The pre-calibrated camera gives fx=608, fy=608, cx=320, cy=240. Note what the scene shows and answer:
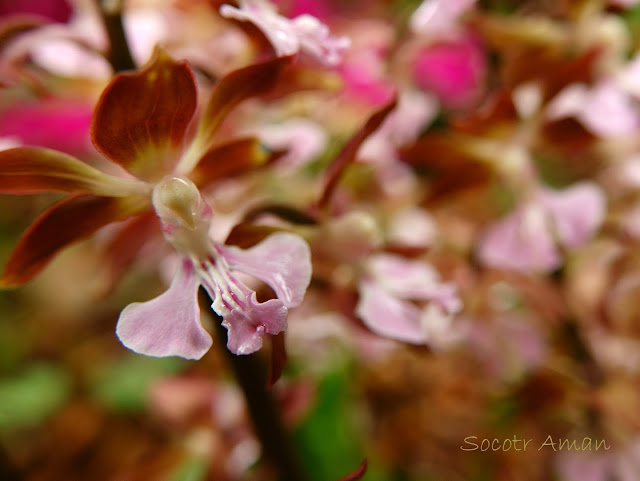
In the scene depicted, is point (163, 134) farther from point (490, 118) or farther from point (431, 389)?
point (431, 389)

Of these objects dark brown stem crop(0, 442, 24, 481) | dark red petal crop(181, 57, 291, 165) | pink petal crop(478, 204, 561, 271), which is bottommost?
dark brown stem crop(0, 442, 24, 481)

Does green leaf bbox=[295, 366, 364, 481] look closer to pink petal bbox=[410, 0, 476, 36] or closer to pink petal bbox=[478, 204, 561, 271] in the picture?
pink petal bbox=[478, 204, 561, 271]

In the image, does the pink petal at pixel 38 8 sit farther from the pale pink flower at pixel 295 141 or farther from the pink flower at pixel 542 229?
the pink flower at pixel 542 229

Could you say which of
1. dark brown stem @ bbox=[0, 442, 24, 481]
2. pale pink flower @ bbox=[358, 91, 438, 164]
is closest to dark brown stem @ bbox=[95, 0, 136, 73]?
pale pink flower @ bbox=[358, 91, 438, 164]

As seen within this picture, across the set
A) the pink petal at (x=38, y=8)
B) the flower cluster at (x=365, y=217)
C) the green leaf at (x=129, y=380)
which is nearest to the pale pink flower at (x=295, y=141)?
the flower cluster at (x=365, y=217)

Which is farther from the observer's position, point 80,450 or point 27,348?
point 27,348

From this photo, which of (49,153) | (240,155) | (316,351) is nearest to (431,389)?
(316,351)

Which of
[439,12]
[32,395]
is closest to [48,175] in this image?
[439,12]
